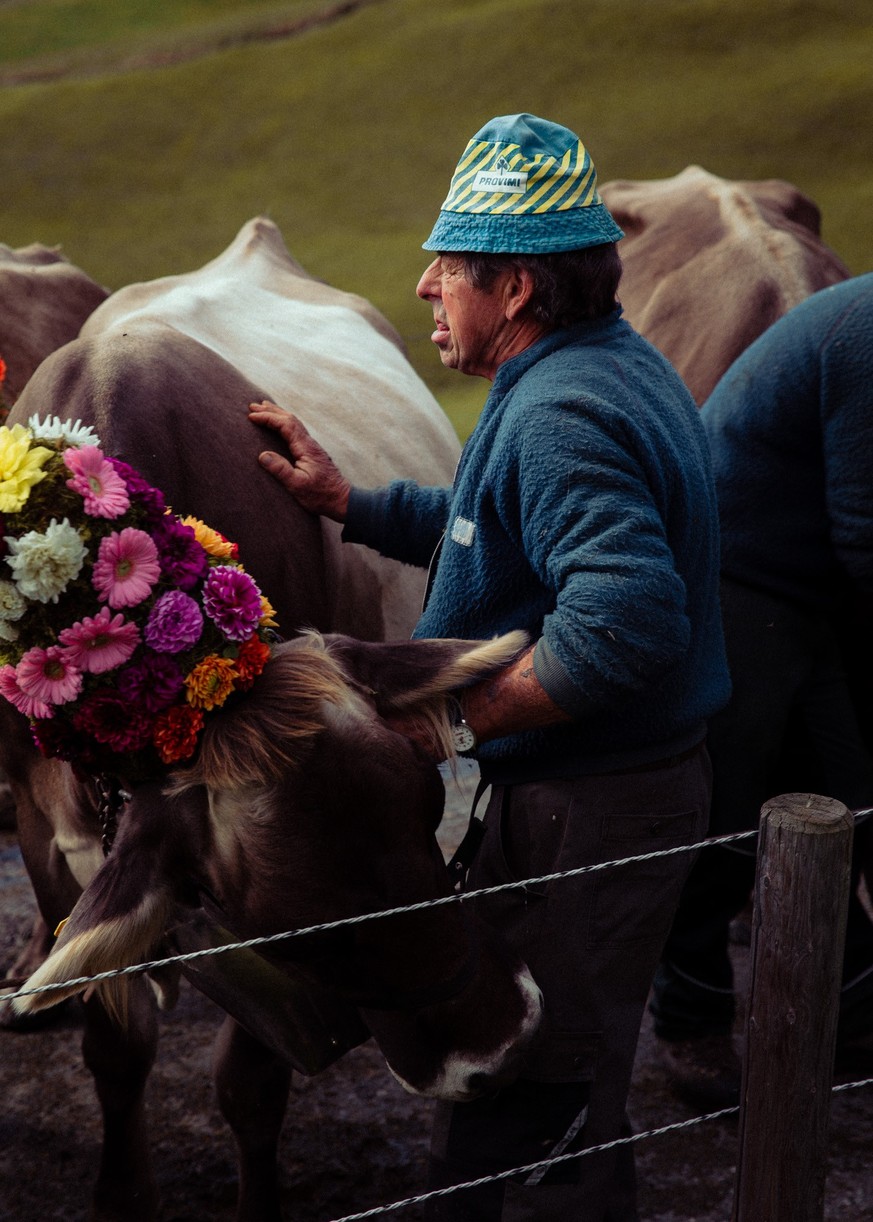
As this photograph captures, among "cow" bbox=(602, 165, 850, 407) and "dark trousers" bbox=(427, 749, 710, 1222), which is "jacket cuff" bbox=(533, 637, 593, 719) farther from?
"cow" bbox=(602, 165, 850, 407)

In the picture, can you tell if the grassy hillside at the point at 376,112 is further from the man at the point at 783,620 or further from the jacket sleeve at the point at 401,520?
the jacket sleeve at the point at 401,520

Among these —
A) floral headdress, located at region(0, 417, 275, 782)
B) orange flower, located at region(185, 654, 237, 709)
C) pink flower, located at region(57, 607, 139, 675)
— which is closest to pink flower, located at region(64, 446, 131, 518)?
floral headdress, located at region(0, 417, 275, 782)

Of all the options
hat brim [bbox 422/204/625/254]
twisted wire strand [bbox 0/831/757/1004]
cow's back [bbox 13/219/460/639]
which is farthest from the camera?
cow's back [bbox 13/219/460/639]

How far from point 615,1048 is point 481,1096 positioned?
0.73ft

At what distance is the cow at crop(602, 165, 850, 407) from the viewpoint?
4297mm

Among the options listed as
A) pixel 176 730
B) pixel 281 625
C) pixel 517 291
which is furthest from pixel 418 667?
pixel 281 625

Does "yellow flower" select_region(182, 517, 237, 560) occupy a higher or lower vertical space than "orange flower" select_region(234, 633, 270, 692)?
higher

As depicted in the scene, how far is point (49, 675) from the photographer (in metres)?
1.71

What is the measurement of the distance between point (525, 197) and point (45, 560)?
0.84 metres

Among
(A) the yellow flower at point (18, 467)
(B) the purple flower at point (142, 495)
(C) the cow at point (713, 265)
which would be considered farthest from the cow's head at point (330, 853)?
(C) the cow at point (713, 265)

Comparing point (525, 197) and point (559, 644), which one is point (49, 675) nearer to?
point (559, 644)

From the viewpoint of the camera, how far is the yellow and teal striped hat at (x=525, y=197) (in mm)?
1813

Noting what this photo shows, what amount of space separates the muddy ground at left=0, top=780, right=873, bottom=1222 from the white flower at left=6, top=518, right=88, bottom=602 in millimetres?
1695

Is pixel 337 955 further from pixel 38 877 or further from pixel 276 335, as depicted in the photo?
pixel 276 335
